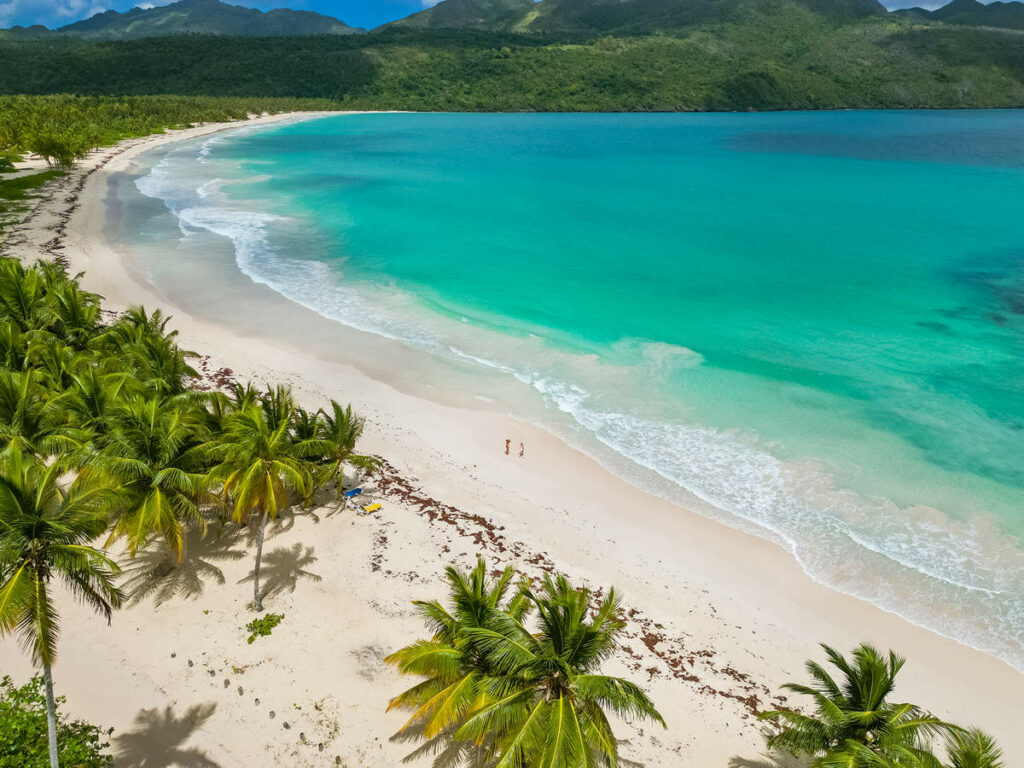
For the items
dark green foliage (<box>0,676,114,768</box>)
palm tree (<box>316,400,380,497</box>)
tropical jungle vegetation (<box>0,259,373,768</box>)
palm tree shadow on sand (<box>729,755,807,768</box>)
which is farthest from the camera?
palm tree (<box>316,400,380,497</box>)

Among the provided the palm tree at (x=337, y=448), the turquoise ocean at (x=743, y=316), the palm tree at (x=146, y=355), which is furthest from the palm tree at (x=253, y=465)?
the turquoise ocean at (x=743, y=316)

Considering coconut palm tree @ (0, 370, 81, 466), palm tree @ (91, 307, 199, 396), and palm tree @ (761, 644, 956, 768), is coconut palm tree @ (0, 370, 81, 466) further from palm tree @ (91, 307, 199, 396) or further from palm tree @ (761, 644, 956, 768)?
palm tree @ (761, 644, 956, 768)

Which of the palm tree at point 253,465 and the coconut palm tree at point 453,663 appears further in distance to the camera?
the palm tree at point 253,465

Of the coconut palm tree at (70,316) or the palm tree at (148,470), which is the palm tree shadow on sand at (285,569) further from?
the coconut palm tree at (70,316)

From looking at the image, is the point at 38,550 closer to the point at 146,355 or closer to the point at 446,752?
the point at 446,752

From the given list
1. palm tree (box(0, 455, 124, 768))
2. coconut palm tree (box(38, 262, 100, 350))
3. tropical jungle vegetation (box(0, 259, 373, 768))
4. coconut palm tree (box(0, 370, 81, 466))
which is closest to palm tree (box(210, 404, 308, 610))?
tropical jungle vegetation (box(0, 259, 373, 768))
